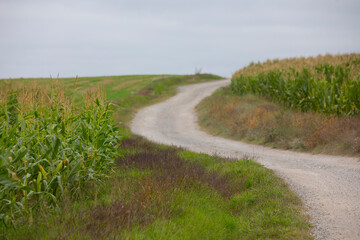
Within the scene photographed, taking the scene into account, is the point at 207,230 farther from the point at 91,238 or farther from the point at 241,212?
the point at 91,238

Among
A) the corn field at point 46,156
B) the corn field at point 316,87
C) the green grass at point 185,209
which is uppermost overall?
the corn field at point 316,87

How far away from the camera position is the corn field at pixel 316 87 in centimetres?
1484

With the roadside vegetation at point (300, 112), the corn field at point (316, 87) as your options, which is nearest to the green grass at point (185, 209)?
the roadside vegetation at point (300, 112)

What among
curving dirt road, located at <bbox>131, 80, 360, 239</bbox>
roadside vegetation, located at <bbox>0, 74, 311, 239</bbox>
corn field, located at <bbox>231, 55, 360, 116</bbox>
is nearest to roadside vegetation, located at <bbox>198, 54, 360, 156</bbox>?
corn field, located at <bbox>231, 55, 360, 116</bbox>

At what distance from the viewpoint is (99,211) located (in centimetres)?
542

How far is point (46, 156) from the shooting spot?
647 cm

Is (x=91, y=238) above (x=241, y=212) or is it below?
above

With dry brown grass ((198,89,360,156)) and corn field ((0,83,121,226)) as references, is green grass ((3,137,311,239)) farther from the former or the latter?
dry brown grass ((198,89,360,156))

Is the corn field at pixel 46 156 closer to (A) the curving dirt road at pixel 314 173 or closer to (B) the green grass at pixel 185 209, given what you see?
(B) the green grass at pixel 185 209

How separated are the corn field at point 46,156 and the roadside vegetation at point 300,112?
320 inches

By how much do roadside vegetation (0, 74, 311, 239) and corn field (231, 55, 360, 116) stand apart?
7155 millimetres

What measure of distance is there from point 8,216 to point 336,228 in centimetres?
529

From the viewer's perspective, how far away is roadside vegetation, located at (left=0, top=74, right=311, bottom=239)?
5107 millimetres

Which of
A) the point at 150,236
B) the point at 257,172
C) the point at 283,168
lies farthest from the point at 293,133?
the point at 150,236
